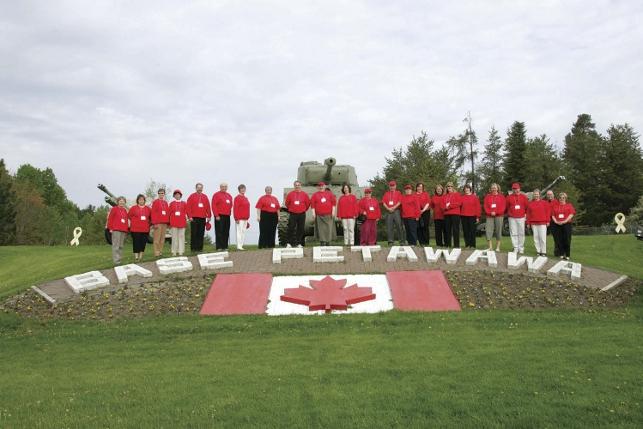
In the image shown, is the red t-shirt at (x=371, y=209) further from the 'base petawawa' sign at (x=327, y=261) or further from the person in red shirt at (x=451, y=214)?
the person in red shirt at (x=451, y=214)

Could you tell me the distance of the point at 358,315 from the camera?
35.6 feet

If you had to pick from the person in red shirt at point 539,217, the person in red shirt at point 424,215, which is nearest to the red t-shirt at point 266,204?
the person in red shirt at point 424,215

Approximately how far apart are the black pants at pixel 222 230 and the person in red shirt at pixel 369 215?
13.0ft

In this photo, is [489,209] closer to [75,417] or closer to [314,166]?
[314,166]

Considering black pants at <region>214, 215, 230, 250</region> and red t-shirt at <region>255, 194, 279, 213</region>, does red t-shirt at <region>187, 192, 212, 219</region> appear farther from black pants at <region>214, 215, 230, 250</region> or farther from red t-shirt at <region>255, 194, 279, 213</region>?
red t-shirt at <region>255, 194, 279, 213</region>

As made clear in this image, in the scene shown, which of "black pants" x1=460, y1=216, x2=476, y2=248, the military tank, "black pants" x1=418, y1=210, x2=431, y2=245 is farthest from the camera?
the military tank

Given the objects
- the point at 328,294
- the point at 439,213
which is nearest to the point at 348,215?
the point at 439,213

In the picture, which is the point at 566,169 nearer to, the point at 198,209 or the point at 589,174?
the point at 589,174

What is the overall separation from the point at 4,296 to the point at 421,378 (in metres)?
10.4

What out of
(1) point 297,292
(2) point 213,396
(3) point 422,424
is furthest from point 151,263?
(3) point 422,424

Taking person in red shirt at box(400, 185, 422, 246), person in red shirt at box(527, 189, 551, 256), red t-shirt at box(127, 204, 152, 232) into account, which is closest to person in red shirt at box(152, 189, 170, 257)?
red t-shirt at box(127, 204, 152, 232)

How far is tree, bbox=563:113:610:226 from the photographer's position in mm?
54000

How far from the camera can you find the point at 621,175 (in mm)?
54406

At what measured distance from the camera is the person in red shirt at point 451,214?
17.0 meters
